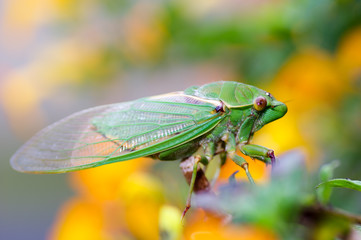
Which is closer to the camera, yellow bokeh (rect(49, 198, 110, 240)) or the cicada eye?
yellow bokeh (rect(49, 198, 110, 240))

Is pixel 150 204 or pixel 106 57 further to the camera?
pixel 106 57

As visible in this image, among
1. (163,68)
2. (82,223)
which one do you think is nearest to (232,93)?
(82,223)

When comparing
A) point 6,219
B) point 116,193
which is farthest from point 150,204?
point 6,219

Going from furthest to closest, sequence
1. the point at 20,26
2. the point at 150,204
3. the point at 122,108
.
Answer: the point at 20,26 < the point at 122,108 < the point at 150,204

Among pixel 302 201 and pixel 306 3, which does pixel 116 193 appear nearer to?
pixel 302 201

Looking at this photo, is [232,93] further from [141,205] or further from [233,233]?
[233,233]

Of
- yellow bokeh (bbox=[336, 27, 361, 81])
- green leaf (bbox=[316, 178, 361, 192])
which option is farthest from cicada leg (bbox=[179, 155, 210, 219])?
yellow bokeh (bbox=[336, 27, 361, 81])

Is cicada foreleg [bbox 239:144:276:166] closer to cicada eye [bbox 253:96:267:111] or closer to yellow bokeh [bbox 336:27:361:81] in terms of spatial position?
cicada eye [bbox 253:96:267:111]
